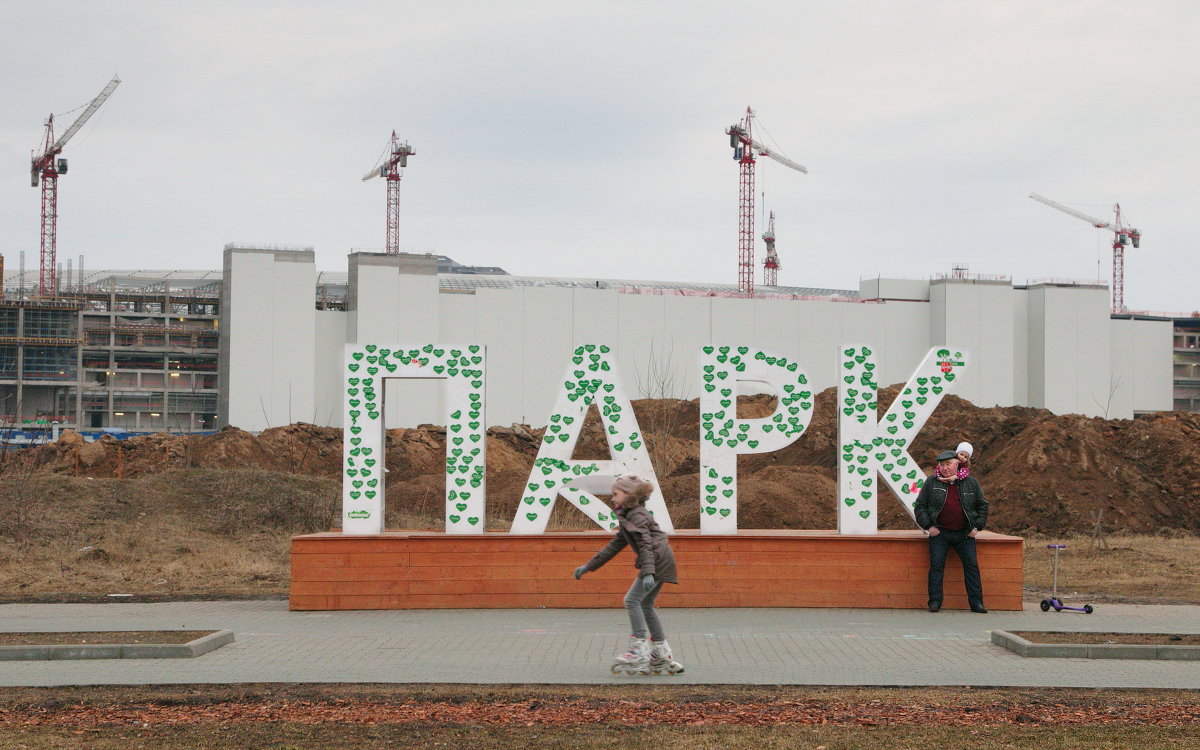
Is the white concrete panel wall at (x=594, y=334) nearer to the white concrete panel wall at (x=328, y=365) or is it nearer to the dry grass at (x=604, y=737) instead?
the white concrete panel wall at (x=328, y=365)

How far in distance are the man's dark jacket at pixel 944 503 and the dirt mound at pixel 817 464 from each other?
12462 mm

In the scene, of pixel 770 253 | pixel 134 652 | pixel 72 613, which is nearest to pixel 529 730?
pixel 134 652

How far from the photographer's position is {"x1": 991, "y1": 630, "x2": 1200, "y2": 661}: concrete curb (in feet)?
37.8

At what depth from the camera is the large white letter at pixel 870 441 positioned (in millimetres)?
15320

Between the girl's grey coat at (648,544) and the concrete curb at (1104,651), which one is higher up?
the girl's grey coat at (648,544)

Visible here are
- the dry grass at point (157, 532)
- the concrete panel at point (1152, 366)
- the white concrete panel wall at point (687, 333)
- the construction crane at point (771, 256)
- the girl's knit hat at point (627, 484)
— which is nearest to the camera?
the girl's knit hat at point (627, 484)

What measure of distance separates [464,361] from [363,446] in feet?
5.39

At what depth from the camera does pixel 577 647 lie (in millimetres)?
11992

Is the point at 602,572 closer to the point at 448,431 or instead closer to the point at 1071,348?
the point at 448,431

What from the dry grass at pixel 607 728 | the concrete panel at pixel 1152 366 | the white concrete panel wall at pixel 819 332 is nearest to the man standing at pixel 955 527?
the dry grass at pixel 607 728

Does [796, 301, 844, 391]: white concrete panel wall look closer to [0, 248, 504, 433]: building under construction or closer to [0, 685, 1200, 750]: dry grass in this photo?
[0, 248, 504, 433]: building under construction

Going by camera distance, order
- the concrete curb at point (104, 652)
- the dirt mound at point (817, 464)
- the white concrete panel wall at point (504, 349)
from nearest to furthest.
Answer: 1. the concrete curb at point (104, 652)
2. the dirt mound at point (817, 464)
3. the white concrete panel wall at point (504, 349)

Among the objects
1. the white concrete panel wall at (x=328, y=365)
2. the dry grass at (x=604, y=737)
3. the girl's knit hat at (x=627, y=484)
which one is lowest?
the dry grass at (x=604, y=737)

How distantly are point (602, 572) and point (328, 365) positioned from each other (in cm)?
5848
